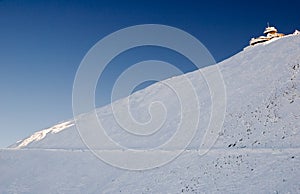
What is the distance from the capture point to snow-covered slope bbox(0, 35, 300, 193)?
20.9 metres

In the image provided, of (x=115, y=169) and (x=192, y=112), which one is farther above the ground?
(x=192, y=112)

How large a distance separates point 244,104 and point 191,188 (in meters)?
17.0

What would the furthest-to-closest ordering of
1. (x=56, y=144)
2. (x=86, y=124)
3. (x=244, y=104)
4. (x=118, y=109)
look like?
(x=118, y=109) → (x=86, y=124) → (x=56, y=144) → (x=244, y=104)

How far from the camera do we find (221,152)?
84.6ft

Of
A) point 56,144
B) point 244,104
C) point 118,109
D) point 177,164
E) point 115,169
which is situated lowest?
point 177,164

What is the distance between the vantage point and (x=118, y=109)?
2185 inches

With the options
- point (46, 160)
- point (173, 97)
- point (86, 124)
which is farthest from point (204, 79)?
point (46, 160)

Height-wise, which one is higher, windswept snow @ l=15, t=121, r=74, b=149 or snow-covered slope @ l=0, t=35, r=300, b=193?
windswept snow @ l=15, t=121, r=74, b=149

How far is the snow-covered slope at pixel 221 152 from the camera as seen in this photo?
2091 cm

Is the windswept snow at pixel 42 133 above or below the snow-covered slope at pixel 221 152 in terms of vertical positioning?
above

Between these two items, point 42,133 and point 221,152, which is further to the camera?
point 42,133

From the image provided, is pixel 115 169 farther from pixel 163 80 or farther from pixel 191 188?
pixel 163 80

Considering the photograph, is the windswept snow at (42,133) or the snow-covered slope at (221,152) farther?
the windswept snow at (42,133)

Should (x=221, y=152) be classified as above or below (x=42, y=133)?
below
